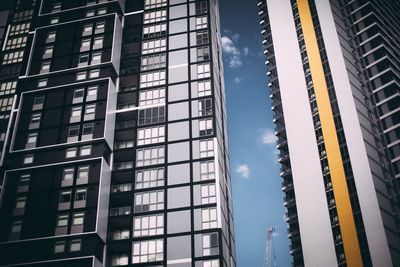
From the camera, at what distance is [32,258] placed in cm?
5969

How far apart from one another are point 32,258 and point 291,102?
61.4m

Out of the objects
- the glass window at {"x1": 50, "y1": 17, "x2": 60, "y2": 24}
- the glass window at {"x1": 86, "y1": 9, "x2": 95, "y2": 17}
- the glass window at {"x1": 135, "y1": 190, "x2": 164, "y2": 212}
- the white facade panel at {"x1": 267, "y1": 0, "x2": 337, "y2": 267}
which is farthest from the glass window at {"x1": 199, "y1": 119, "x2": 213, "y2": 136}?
the glass window at {"x1": 50, "y1": 17, "x2": 60, "y2": 24}

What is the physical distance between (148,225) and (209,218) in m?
7.89

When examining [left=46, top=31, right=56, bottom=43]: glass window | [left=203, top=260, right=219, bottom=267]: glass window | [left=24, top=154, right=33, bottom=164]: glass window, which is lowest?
[left=203, top=260, right=219, bottom=267]: glass window

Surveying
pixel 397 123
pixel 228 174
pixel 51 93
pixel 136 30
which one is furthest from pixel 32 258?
pixel 397 123

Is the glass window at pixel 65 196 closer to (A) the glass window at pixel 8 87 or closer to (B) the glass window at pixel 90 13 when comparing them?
(A) the glass window at pixel 8 87

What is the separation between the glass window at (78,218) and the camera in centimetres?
6178

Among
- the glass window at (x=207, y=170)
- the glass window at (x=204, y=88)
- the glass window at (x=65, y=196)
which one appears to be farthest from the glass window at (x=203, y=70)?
the glass window at (x=65, y=196)

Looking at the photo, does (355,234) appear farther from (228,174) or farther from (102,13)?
(102,13)

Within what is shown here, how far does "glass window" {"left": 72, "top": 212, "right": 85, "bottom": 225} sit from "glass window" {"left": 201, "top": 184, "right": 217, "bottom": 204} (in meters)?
14.9

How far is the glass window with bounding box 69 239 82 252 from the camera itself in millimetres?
59844

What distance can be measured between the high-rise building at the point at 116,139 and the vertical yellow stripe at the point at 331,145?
22.1 m

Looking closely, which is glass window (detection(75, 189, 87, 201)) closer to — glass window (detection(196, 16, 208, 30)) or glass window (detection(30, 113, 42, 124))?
glass window (detection(30, 113, 42, 124))

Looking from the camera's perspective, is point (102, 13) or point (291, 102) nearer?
point (102, 13)
